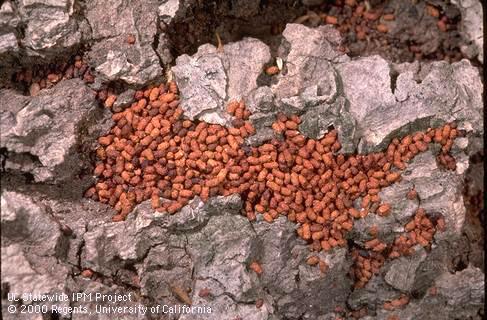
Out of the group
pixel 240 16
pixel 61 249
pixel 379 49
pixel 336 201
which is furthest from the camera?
pixel 379 49

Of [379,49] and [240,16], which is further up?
[240,16]

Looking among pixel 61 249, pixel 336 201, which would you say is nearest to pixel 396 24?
pixel 336 201

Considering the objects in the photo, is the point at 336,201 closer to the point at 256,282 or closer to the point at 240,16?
the point at 256,282

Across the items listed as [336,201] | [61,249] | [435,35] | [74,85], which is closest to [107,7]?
[74,85]

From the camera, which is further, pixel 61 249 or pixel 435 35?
pixel 435 35

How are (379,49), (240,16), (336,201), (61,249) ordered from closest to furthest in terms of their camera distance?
1. (61,249)
2. (336,201)
3. (240,16)
4. (379,49)

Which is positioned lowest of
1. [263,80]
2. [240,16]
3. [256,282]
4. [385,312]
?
[385,312]
